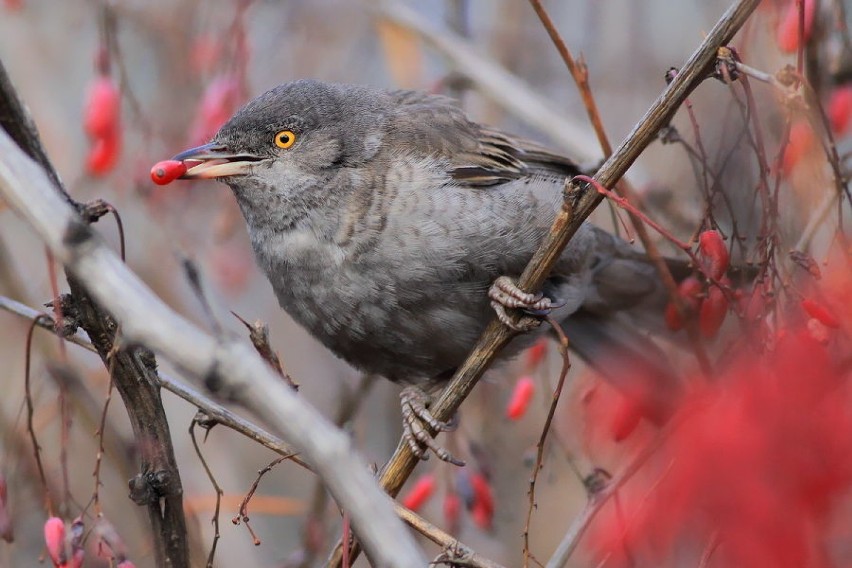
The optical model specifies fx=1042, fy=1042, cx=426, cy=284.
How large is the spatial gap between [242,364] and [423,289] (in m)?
2.26

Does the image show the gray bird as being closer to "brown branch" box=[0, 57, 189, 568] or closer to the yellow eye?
the yellow eye

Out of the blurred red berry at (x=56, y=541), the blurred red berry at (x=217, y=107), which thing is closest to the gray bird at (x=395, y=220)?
the blurred red berry at (x=217, y=107)

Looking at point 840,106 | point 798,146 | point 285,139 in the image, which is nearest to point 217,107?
point 285,139

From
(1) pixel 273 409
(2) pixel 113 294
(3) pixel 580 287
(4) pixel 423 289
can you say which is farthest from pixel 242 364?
(3) pixel 580 287

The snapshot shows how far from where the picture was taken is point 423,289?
3822 mm

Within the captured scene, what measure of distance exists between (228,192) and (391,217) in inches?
85.9

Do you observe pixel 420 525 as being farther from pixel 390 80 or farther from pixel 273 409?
pixel 390 80

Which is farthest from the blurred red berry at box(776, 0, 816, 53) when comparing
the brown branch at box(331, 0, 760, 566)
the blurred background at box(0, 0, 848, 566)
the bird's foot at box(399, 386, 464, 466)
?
the bird's foot at box(399, 386, 464, 466)

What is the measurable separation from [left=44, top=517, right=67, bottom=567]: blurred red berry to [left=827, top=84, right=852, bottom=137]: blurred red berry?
121 inches

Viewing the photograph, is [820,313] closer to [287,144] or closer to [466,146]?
[466,146]

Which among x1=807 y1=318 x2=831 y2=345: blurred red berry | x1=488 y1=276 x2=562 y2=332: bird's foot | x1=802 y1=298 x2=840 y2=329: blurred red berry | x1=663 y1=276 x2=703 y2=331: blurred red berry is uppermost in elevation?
x1=663 y1=276 x2=703 y2=331: blurred red berry

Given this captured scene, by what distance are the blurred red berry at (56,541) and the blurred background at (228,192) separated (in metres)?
0.95

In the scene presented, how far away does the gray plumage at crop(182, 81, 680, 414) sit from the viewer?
12.5 feet

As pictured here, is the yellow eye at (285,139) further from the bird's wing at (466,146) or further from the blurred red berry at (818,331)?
the blurred red berry at (818,331)
